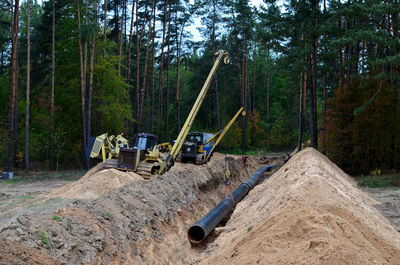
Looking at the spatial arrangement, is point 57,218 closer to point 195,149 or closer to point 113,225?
point 113,225

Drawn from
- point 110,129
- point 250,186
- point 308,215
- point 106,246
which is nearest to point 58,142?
point 110,129

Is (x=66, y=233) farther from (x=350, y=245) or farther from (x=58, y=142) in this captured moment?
(x=58, y=142)

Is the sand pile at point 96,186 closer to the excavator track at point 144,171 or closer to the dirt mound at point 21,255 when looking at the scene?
the excavator track at point 144,171

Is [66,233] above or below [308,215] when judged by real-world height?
below

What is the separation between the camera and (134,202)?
10.5m

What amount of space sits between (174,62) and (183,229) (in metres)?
31.4

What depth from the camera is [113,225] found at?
8.57m

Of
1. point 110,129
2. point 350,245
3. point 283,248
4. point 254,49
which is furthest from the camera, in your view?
point 254,49

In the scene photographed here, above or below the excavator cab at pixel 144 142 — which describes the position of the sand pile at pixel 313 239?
below

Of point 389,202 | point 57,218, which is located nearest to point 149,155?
point 57,218

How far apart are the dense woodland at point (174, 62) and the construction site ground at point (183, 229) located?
5434mm

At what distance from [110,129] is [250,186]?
1421 centimetres

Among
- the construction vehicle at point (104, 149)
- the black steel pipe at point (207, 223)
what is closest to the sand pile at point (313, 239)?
the black steel pipe at point (207, 223)

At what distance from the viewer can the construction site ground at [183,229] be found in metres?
4.95
